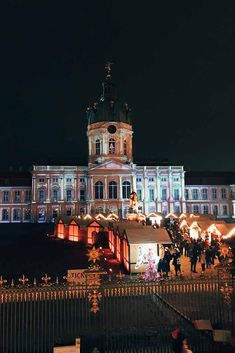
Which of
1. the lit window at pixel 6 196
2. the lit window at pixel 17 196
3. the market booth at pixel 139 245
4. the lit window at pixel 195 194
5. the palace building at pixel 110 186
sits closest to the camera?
the market booth at pixel 139 245

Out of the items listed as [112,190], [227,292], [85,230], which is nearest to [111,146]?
[112,190]

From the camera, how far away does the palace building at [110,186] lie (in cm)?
5722

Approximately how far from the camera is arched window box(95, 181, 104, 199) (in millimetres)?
57469

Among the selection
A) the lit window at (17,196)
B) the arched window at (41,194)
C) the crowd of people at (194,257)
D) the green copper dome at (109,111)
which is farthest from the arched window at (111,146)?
the crowd of people at (194,257)

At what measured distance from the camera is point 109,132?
62.8 m

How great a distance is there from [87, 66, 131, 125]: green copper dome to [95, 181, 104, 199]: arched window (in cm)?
1396

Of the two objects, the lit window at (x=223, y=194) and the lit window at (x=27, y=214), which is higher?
the lit window at (x=223, y=194)

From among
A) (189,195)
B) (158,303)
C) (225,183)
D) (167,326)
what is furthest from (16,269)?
(225,183)

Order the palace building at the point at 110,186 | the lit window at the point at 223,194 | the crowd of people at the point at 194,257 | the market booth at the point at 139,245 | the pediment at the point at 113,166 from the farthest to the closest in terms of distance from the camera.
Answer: the lit window at the point at 223,194 < the pediment at the point at 113,166 < the palace building at the point at 110,186 < the market booth at the point at 139,245 < the crowd of people at the point at 194,257

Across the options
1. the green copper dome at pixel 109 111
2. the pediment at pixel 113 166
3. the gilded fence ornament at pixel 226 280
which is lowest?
the gilded fence ornament at pixel 226 280

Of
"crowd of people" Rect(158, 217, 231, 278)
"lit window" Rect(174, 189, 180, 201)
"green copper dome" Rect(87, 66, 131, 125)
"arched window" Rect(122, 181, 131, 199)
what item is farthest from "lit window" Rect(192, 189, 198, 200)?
"crowd of people" Rect(158, 217, 231, 278)

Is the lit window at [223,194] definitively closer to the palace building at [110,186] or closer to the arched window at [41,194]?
the palace building at [110,186]

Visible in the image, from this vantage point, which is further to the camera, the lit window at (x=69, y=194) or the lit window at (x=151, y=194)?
the lit window at (x=151, y=194)

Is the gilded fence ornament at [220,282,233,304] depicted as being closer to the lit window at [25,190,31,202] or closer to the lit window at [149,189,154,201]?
the lit window at [149,189,154,201]
